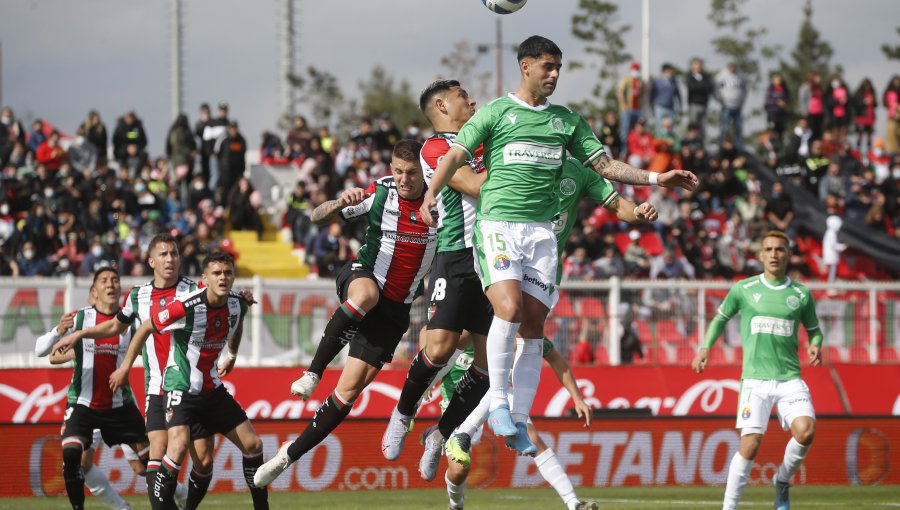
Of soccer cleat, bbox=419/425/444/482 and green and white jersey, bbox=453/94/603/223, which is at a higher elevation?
green and white jersey, bbox=453/94/603/223

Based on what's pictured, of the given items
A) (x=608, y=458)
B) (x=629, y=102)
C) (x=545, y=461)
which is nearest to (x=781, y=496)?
(x=545, y=461)

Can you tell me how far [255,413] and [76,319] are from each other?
5120 mm

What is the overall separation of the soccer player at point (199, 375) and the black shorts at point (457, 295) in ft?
6.53

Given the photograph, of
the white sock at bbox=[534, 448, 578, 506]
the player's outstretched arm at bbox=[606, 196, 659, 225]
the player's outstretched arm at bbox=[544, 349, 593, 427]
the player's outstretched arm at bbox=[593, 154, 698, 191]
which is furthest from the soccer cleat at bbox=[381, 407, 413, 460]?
the player's outstretched arm at bbox=[593, 154, 698, 191]

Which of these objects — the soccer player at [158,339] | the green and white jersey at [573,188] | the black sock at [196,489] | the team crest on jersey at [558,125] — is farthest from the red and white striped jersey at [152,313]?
the team crest on jersey at [558,125]

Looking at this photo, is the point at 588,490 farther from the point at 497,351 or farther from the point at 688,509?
the point at 497,351

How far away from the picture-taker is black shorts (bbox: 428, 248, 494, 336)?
10.5 m

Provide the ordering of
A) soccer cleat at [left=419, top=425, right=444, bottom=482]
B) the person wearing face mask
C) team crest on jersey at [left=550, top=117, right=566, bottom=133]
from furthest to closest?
the person wearing face mask, soccer cleat at [left=419, top=425, right=444, bottom=482], team crest on jersey at [left=550, top=117, right=566, bottom=133]

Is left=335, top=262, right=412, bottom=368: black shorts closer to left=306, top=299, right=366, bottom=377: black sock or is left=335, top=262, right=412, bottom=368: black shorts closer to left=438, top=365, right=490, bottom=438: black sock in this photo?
left=306, top=299, right=366, bottom=377: black sock

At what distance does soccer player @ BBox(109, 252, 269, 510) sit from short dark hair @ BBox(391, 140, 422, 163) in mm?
1910

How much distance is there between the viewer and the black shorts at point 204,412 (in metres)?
11.2

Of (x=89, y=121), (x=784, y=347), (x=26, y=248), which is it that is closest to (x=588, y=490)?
(x=784, y=347)

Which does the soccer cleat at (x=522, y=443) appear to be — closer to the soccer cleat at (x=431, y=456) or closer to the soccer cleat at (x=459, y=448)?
the soccer cleat at (x=459, y=448)

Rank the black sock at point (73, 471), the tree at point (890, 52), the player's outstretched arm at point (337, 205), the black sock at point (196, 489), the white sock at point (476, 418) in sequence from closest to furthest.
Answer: the white sock at point (476, 418) < the player's outstretched arm at point (337, 205) < the black sock at point (196, 489) < the black sock at point (73, 471) < the tree at point (890, 52)
